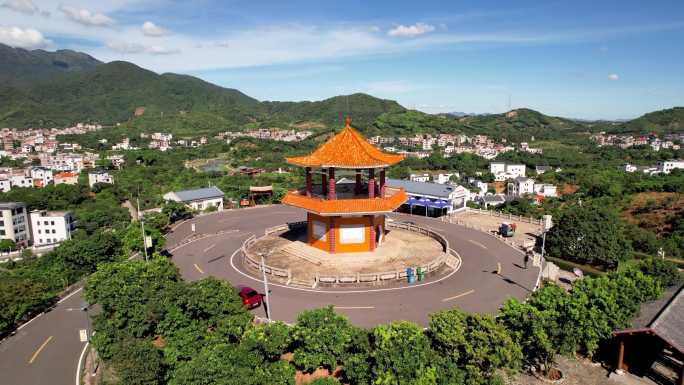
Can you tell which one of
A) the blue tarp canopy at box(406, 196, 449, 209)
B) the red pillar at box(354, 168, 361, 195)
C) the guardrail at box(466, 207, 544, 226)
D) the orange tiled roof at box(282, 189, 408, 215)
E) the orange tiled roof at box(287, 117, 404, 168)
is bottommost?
the guardrail at box(466, 207, 544, 226)

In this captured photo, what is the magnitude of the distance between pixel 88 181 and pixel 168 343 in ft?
342

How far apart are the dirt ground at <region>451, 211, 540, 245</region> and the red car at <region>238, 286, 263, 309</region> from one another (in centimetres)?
2677

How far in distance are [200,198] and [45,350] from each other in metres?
38.8

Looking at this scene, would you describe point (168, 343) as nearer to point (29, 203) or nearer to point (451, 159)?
point (29, 203)

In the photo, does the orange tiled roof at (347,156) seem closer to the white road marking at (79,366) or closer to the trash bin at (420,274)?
the trash bin at (420,274)

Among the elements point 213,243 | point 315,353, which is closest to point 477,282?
point 315,353

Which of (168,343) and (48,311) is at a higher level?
(168,343)

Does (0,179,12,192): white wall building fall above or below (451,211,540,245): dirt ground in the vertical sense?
below

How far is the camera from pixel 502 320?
63.9ft

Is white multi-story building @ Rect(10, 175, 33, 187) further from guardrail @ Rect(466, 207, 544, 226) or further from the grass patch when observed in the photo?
the grass patch

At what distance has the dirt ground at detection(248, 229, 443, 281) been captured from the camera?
3000cm

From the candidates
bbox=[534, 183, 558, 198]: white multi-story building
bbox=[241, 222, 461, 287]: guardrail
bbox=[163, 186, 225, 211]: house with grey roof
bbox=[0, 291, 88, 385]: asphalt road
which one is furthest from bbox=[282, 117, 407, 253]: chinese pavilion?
bbox=[534, 183, 558, 198]: white multi-story building

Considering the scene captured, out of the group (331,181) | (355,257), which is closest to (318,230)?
(355,257)

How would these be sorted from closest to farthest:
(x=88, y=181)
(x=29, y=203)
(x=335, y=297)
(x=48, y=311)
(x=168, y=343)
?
(x=168, y=343), (x=335, y=297), (x=48, y=311), (x=29, y=203), (x=88, y=181)
